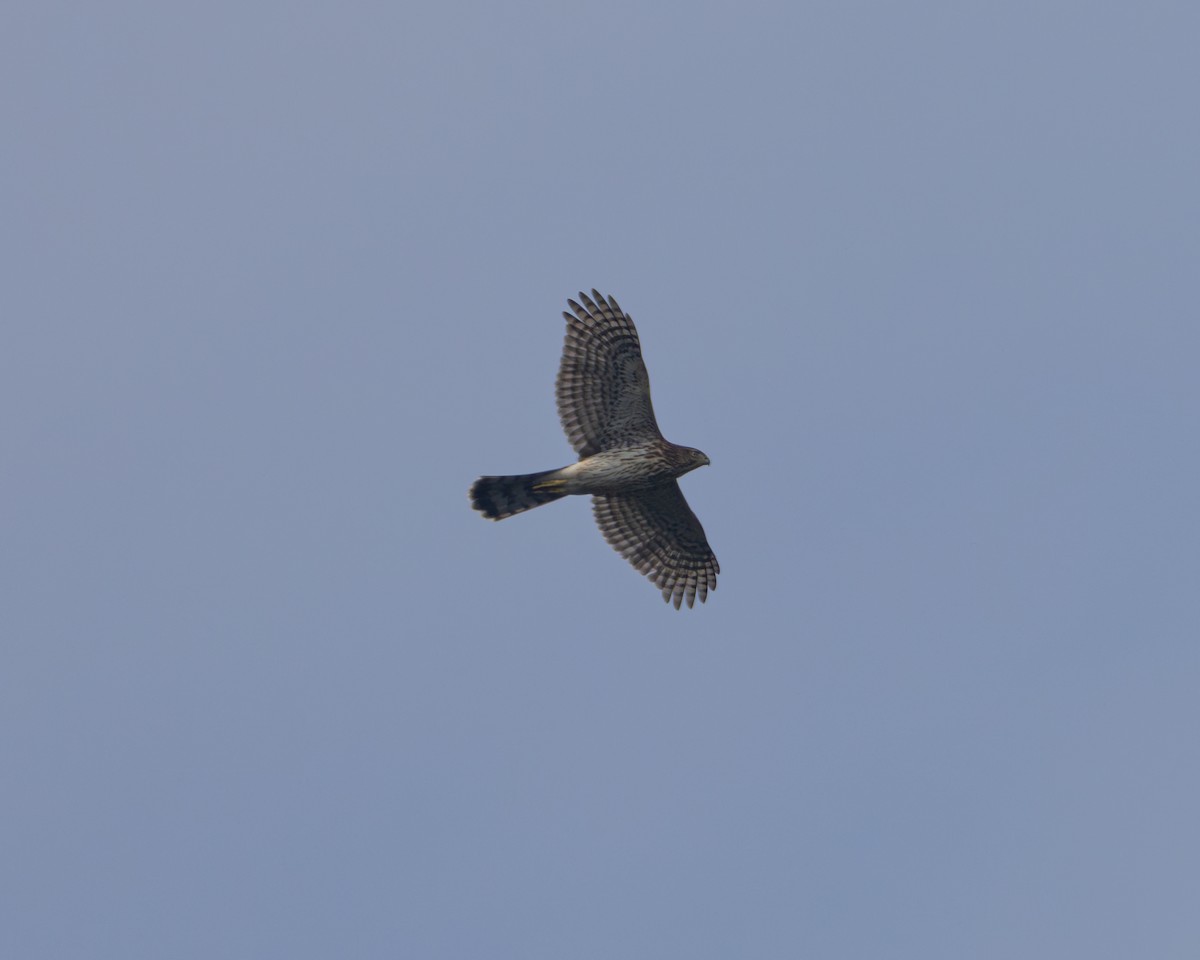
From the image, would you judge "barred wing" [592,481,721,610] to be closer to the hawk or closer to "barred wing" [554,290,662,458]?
the hawk

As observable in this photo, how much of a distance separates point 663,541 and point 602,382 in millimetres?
3241

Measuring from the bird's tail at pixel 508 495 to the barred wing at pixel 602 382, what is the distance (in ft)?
2.70

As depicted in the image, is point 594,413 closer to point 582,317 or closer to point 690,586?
point 582,317

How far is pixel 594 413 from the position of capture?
25.5 metres

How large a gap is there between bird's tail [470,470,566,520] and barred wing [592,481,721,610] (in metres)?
1.42

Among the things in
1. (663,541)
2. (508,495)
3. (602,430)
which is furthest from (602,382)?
(663,541)

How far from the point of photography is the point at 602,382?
83.2 feet

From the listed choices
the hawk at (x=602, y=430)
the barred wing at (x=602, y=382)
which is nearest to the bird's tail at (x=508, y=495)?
the hawk at (x=602, y=430)

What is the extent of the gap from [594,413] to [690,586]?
3632 millimetres

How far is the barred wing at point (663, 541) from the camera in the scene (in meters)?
27.1

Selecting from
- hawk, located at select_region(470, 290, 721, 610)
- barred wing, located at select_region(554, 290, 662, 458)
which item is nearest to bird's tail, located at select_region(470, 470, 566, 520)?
hawk, located at select_region(470, 290, 721, 610)

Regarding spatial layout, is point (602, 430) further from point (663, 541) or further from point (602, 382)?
point (663, 541)

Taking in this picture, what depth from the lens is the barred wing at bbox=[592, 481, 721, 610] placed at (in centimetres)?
2711

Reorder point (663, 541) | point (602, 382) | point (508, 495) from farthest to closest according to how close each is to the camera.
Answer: point (663, 541) < point (508, 495) < point (602, 382)
